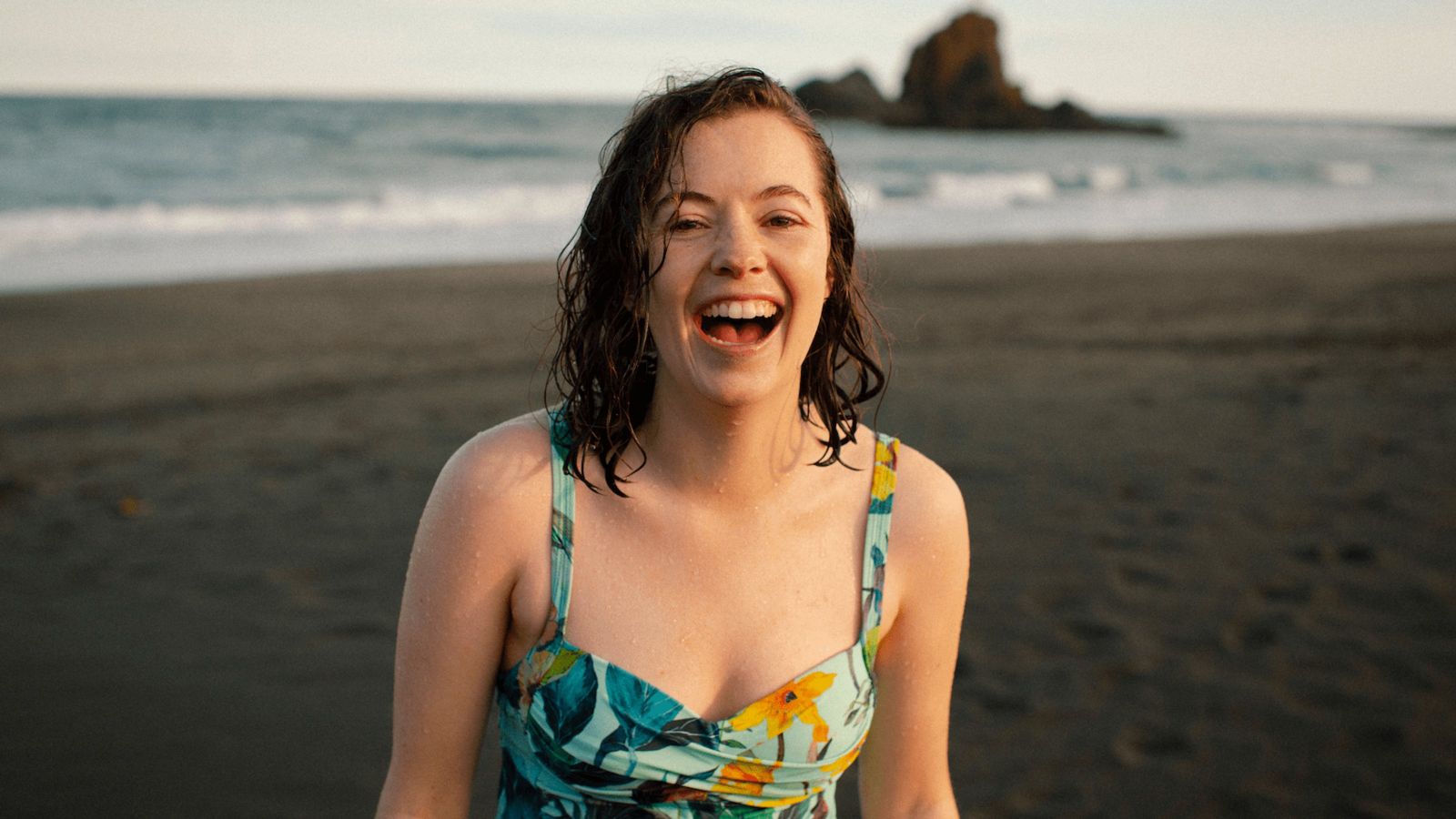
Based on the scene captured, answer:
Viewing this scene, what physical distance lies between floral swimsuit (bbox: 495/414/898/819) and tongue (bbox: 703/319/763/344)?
0.32m

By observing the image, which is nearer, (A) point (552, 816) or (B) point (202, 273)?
(A) point (552, 816)

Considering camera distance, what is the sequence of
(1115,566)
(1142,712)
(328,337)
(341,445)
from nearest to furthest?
(1142,712) < (1115,566) < (341,445) < (328,337)

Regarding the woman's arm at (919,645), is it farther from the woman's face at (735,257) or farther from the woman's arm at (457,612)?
the woman's arm at (457,612)

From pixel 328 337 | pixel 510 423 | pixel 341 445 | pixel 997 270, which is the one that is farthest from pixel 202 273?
pixel 510 423

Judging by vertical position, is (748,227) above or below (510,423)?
above

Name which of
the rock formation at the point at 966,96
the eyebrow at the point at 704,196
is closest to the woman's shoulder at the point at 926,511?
the eyebrow at the point at 704,196

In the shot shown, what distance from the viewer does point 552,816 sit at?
1.88 metres

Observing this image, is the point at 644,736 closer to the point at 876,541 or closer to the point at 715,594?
the point at 715,594

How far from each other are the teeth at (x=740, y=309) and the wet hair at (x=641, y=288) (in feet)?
0.36

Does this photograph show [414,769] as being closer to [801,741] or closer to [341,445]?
[801,741]

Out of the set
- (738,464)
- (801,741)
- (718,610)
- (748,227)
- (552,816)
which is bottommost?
(552,816)

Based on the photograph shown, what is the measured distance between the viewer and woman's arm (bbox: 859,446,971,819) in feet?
6.77

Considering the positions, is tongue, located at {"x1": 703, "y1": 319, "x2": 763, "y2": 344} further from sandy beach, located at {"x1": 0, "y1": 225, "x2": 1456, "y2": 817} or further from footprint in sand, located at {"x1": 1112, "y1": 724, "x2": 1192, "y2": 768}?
footprint in sand, located at {"x1": 1112, "y1": 724, "x2": 1192, "y2": 768}

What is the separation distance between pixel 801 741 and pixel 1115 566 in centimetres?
385
